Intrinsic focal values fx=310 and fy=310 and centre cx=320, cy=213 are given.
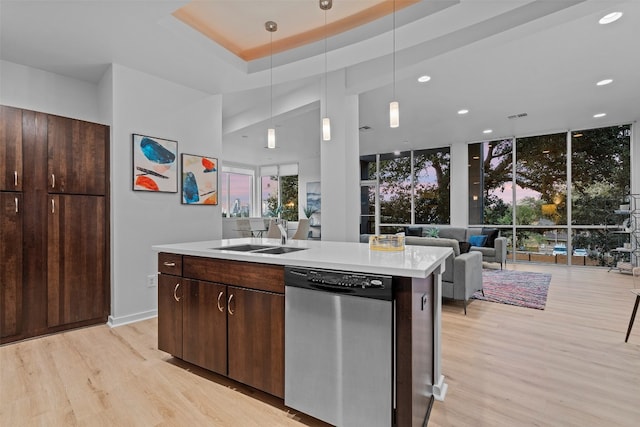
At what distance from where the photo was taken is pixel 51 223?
2969 millimetres

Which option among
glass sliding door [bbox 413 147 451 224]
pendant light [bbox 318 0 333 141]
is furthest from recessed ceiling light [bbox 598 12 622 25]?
glass sliding door [bbox 413 147 451 224]

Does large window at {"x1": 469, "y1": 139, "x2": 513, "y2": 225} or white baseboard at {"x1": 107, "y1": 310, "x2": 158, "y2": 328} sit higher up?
large window at {"x1": 469, "y1": 139, "x2": 513, "y2": 225}

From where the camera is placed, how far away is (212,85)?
3.84 m

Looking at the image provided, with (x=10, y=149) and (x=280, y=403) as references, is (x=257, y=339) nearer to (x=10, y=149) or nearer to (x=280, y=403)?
(x=280, y=403)

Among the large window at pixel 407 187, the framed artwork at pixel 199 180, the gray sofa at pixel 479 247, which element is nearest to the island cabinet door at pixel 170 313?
the framed artwork at pixel 199 180

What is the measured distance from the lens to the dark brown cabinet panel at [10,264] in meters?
2.72

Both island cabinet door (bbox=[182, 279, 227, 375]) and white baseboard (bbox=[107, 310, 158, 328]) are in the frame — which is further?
white baseboard (bbox=[107, 310, 158, 328])

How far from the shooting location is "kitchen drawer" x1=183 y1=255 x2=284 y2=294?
1803mm

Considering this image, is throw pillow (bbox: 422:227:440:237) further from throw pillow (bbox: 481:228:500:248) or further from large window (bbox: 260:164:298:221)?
large window (bbox: 260:164:298:221)

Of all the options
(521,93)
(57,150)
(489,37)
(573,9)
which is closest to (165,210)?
(57,150)

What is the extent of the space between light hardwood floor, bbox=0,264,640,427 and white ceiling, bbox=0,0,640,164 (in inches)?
102

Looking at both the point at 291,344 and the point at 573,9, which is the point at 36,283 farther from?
the point at 573,9

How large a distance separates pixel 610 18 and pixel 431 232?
499 cm

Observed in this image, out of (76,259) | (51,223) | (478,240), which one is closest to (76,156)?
(51,223)
